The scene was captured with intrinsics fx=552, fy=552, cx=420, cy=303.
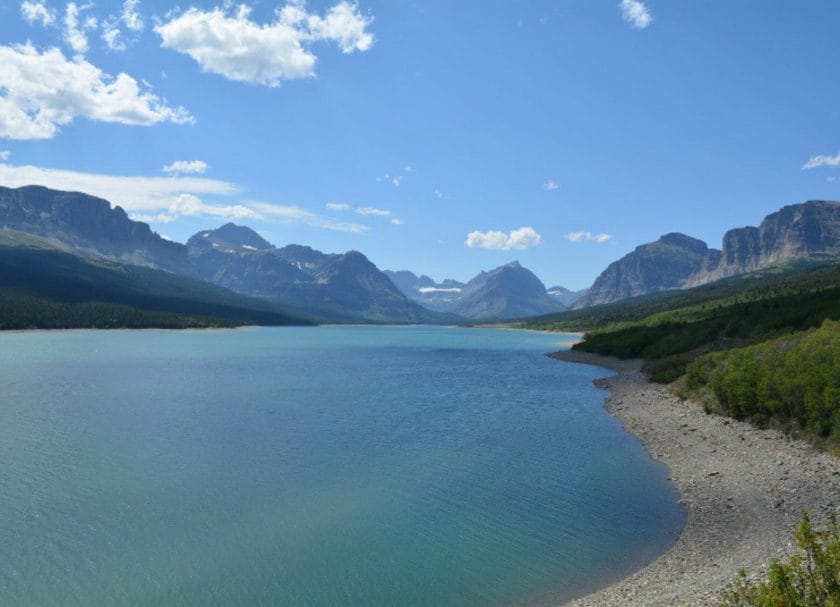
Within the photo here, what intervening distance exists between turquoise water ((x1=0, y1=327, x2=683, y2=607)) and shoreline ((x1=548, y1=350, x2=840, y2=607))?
1.69 m

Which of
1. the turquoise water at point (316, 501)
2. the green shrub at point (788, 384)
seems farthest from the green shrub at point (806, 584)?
the green shrub at point (788, 384)

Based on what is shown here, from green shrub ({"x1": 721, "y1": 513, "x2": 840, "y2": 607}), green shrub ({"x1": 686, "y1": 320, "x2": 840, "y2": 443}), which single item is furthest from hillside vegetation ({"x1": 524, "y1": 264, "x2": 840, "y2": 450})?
green shrub ({"x1": 721, "y1": 513, "x2": 840, "y2": 607})

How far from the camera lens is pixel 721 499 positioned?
3412cm

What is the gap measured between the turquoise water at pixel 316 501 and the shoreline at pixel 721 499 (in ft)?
5.54

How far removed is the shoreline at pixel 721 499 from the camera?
22.9 m

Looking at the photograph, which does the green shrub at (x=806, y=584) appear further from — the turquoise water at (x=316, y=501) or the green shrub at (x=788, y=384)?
the green shrub at (x=788, y=384)

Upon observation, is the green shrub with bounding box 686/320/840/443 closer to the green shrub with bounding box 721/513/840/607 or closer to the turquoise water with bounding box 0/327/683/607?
the turquoise water with bounding box 0/327/683/607

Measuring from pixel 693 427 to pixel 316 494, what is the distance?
3756 cm

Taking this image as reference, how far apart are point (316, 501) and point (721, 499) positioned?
25.2m

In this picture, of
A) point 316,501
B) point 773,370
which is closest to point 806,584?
point 316,501

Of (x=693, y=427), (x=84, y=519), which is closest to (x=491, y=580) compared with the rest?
(x=84, y=519)

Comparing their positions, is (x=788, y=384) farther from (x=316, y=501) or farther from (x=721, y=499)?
(x=316, y=501)

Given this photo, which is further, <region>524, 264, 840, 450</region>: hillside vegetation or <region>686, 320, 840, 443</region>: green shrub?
<region>524, 264, 840, 450</region>: hillside vegetation

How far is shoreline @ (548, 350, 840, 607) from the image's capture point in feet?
75.2
